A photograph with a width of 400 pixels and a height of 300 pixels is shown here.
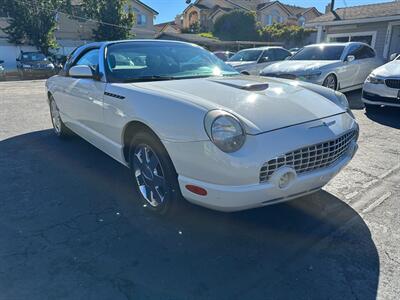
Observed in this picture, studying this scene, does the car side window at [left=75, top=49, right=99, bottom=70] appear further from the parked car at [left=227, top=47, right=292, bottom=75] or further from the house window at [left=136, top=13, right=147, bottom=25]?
the house window at [left=136, top=13, right=147, bottom=25]

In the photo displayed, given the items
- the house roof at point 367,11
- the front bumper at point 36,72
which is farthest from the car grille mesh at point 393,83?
the front bumper at point 36,72

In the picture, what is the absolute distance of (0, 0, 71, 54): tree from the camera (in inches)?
955

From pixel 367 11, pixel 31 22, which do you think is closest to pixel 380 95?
pixel 367 11

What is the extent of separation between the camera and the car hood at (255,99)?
2400mm

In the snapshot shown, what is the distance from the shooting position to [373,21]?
16562 millimetres

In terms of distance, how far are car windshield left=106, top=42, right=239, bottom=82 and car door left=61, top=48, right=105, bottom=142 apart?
0.81 ft

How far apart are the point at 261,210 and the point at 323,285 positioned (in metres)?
1.00

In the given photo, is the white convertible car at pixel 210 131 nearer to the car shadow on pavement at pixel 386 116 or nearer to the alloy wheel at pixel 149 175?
the alloy wheel at pixel 149 175

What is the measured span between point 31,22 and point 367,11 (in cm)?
2316

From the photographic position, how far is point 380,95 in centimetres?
651

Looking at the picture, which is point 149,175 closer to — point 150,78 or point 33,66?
point 150,78

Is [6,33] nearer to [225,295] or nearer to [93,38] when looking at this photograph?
[93,38]

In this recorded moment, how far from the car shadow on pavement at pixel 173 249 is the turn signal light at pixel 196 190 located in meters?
0.47

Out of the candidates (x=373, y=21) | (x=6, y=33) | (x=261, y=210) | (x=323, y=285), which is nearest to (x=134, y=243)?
(x=261, y=210)
